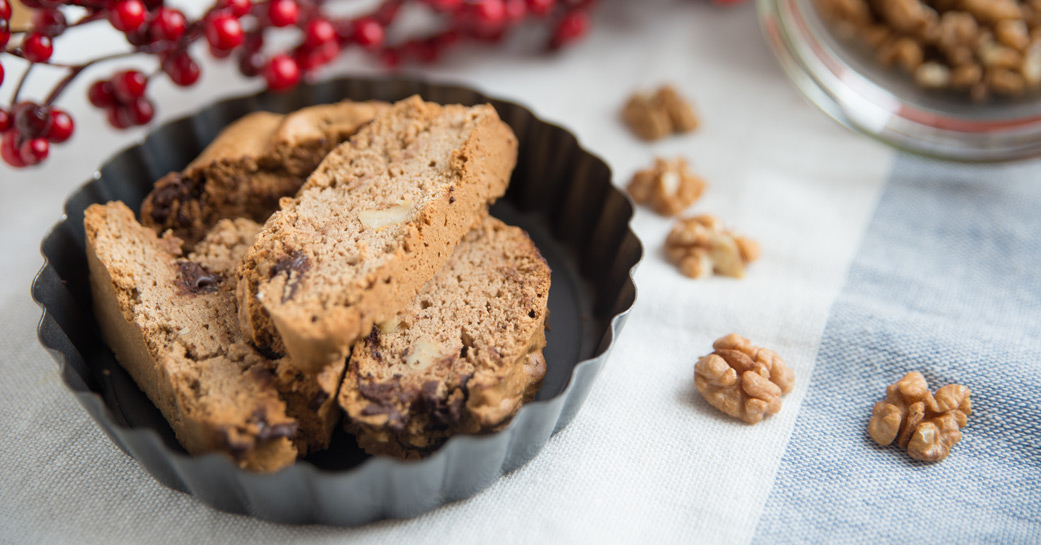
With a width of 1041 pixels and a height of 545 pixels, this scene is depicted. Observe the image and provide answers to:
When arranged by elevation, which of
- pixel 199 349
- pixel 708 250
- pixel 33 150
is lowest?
pixel 708 250

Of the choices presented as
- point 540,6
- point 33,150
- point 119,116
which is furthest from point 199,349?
point 540,6

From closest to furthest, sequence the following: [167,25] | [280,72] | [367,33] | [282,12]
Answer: [167,25] < [282,12] < [280,72] < [367,33]

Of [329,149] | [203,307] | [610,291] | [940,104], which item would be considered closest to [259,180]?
[329,149]

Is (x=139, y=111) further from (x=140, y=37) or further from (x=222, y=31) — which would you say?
(x=222, y=31)

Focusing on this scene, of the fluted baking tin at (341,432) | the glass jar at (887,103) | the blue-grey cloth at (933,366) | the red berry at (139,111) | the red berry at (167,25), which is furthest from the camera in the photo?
the glass jar at (887,103)

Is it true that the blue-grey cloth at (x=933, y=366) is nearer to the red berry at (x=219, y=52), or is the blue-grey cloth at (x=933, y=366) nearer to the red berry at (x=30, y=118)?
the red berry at (x=219, y=52)

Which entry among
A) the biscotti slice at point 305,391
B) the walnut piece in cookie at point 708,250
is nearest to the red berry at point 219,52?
the biscotti slice at point 305,391

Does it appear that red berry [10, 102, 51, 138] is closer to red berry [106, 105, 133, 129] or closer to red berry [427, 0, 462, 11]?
red berry [106, 105, 133, 129]
